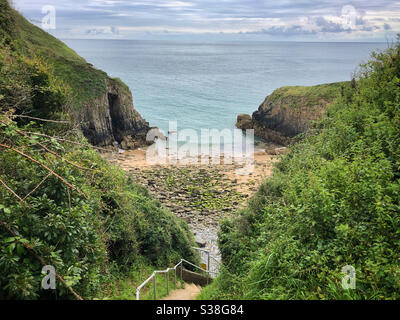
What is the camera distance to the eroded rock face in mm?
32219

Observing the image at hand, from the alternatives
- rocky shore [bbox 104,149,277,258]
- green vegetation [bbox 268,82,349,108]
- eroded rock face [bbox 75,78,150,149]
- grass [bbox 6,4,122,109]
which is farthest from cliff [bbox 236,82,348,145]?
grass [bbox 6,4,122,109]

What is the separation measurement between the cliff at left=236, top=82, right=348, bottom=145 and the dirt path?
91.8ft

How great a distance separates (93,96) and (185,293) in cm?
2731

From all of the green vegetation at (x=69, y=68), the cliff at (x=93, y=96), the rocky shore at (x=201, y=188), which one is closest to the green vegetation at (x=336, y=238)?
the rocky shore at (x=201, y=188)

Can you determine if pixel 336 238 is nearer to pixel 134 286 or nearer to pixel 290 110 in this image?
pixel 134 286

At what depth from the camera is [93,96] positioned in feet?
107

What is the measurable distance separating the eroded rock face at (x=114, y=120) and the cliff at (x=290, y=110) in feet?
53.9

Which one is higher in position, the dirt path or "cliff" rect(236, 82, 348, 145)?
"cliff" rect(236, 82, 348, 145)

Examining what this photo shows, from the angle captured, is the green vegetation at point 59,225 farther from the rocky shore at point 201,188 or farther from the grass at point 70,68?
the grass at point 70,68

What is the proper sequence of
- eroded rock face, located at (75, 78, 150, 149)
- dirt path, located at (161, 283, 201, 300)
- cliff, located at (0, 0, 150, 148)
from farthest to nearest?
eroded rock face, located at (75, 78, 150, 149)
cliff, located at (0, 0, 150, 148)
dirt path, located at (161, 283, 201, 300)

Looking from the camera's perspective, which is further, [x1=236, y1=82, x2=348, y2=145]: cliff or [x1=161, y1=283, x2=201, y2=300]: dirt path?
[x1=236, y1=82, x2=348, y2=145]: cliff

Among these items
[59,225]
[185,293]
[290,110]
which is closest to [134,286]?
[185,293]

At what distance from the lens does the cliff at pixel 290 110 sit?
3788 cm

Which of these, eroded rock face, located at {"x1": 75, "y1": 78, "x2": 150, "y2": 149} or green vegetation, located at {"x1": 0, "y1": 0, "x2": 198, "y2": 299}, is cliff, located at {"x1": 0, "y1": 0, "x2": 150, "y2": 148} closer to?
eroded rock face, located at {"x1": 75, "y1": 78, "x2": 150, "y2": 149}
